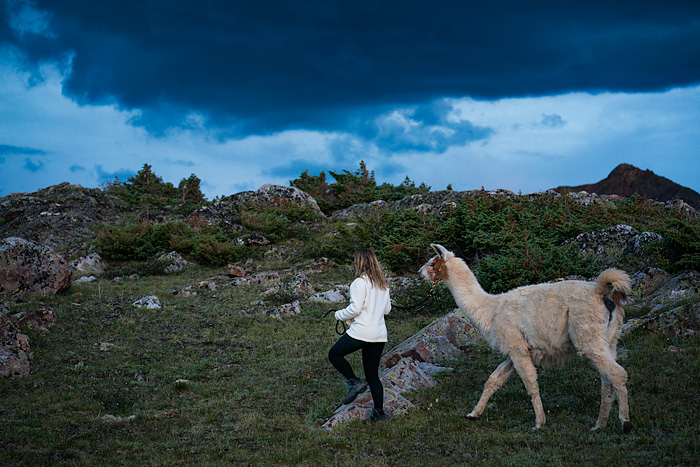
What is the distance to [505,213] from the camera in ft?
65.4

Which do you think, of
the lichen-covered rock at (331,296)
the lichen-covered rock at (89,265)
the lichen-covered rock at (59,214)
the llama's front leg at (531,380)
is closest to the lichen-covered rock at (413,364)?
the llama's front leg at (531,380)

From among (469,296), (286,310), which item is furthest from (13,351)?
(469,296)

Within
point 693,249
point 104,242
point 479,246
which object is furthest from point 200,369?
point 104,242

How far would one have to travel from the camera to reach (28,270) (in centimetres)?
1555

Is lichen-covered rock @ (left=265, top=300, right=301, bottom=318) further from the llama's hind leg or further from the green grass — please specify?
the llama's hind leg

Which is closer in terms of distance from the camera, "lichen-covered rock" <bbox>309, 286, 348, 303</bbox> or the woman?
the woman

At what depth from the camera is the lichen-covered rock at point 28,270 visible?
15.3 metres

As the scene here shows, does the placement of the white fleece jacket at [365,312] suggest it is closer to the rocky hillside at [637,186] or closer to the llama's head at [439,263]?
the llama's head at [439,263]

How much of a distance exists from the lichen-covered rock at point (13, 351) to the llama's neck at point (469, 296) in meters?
8.02

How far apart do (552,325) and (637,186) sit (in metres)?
37.6

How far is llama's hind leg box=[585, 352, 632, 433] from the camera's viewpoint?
19.7 feet

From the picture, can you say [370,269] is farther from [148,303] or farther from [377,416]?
[148,303]

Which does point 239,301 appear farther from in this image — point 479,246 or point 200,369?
point 479,246

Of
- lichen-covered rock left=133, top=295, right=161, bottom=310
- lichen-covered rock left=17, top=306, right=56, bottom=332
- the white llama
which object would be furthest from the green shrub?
lichen-covered rock left=17, top=306, right=56, bottom=332
